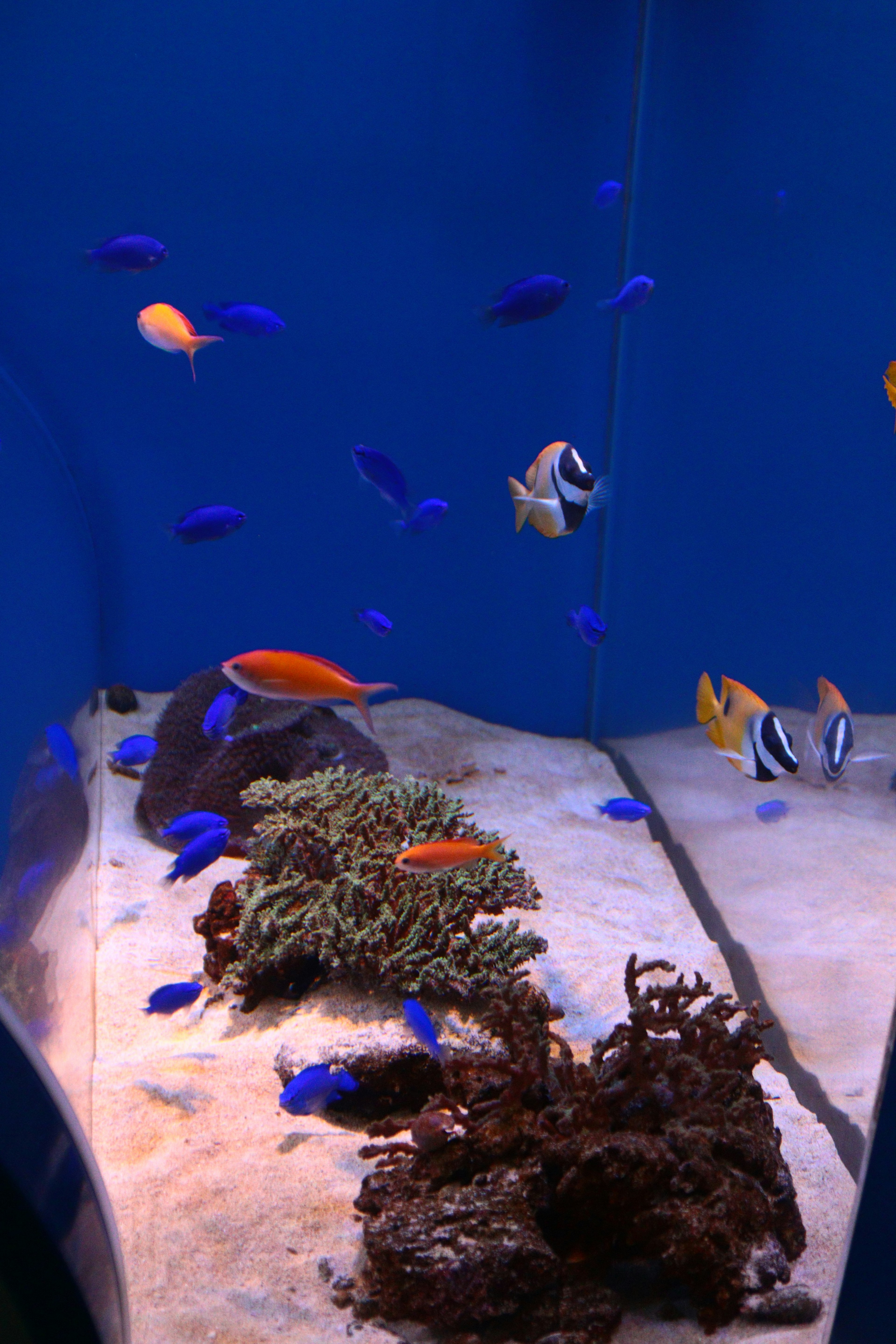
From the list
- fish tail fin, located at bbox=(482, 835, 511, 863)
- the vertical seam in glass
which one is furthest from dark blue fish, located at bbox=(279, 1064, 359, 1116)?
the vertical seam in glass

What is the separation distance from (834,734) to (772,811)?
982 millimetres

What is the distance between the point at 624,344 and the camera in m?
6.02

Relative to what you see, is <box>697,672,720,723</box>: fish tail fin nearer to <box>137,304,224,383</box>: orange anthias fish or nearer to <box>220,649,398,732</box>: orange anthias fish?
<box>220,649,398,732</box>: orange anthias fish

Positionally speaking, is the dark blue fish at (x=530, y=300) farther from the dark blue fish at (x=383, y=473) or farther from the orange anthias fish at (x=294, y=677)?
the orange anthias fish at (x=294, y=677)

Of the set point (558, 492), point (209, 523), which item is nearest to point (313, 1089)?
point (558, 492)

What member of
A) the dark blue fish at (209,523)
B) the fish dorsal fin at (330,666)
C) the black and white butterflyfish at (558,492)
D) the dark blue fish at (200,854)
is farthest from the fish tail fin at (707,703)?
the dark blue fish at (209,523)

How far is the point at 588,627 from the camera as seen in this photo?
4480 millimetres

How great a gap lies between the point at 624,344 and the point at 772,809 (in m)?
3.87

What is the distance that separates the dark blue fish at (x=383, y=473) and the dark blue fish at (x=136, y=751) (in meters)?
1.76

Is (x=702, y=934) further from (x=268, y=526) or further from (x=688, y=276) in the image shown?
(x=268, y=526)

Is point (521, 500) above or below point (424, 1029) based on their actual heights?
above

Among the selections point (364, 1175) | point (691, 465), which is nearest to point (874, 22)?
point (691, 465)

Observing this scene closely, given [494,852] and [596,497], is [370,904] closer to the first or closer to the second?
[494,852]

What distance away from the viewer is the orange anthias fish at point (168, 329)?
4281mm
